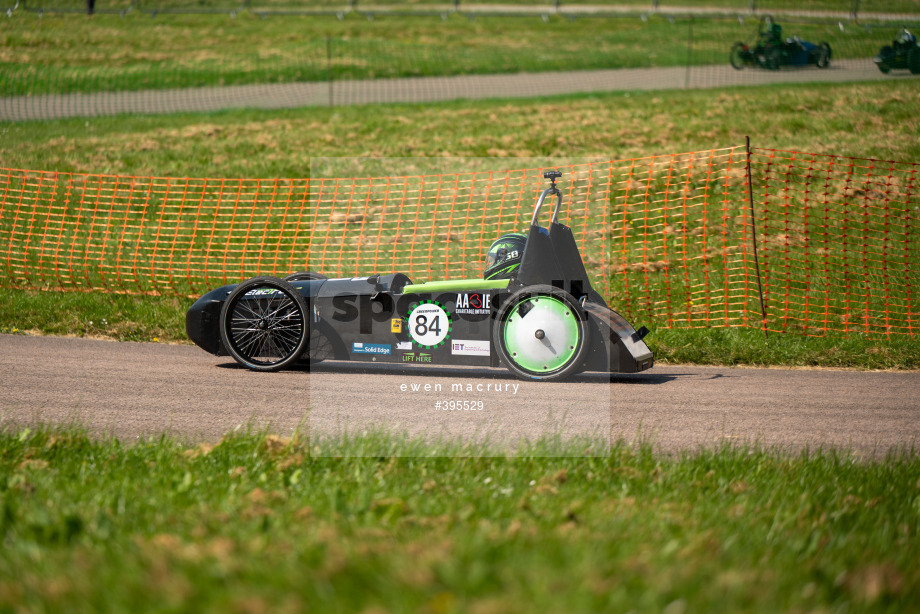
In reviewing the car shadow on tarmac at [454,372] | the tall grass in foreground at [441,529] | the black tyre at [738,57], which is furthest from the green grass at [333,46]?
the tall grass in foreground at [441,529]

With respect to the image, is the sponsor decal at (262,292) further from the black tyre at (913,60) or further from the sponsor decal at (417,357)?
the black tyre at (913,60)

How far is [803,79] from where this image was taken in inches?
1032

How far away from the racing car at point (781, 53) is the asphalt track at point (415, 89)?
29cm

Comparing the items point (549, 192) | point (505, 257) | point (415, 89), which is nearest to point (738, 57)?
point (415, 89)

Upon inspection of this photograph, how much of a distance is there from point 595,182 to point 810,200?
3453 mm

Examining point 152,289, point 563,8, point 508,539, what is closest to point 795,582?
point 508,539

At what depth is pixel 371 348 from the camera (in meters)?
7.26

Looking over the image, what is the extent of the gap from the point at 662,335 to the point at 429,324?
119 inches

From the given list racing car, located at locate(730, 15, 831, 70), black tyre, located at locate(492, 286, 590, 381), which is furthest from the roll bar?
racing car, located at locate(730, 15, 831, 70)

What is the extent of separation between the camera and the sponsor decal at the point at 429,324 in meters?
7.07

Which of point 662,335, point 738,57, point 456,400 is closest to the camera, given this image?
point 456,400

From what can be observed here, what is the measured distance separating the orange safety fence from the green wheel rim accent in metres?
3.30

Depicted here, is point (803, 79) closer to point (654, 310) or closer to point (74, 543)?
point (654, 310)

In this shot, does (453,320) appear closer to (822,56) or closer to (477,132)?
(477,132)
